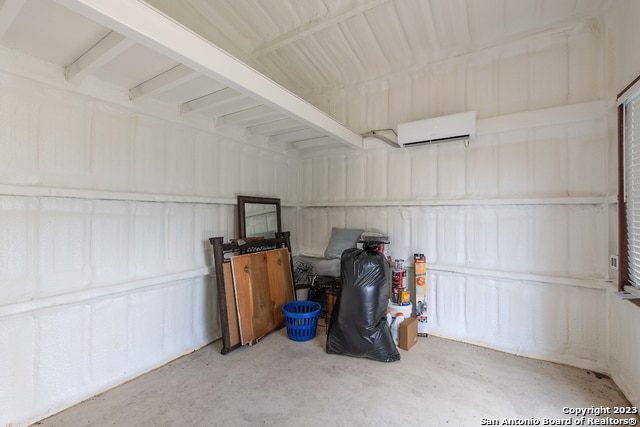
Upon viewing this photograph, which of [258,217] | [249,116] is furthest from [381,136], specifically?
[258,217]

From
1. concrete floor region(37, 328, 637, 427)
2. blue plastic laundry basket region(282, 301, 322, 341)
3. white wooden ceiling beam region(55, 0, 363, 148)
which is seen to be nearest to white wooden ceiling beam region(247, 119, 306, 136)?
white wooden ceiling beam region(55, 0, 363, 148)

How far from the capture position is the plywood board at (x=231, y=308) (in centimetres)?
271

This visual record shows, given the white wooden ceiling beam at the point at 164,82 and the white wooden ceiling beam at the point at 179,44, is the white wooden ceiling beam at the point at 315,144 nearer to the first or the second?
the white wooden ceiling beam at the point at 179,44

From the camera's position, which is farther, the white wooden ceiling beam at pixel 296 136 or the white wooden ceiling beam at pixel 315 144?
the white wooden ceiling beam at pixel 315 144

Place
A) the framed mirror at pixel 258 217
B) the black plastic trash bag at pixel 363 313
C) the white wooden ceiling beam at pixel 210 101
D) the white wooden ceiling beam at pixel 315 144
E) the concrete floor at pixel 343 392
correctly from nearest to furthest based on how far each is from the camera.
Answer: the concrete floor at pixel 343 392
the white wooden ceiling beam at pixel 210 101
the black plastic trash bag at pixel 363 313
the framed mirror at pixel 258 217
the white wooden ceiling beam at pixel 315 144

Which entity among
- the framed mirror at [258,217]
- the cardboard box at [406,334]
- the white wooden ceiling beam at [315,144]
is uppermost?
the white wooden ceiling beam at [315,144]

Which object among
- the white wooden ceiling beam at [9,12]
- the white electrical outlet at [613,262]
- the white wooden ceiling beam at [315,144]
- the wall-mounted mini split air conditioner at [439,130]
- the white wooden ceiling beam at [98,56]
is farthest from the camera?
the white wooden ceiling beam at [315,144]

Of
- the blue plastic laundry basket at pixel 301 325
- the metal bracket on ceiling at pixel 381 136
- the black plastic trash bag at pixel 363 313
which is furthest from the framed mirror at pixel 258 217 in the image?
the metal bracket on ceiling at pixel 381 136

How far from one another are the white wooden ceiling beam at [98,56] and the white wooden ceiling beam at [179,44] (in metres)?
0.35

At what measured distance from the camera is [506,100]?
9.12 ft

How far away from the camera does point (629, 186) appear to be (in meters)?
2.05

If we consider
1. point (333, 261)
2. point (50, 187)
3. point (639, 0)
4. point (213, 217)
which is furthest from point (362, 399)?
point (639, 0)

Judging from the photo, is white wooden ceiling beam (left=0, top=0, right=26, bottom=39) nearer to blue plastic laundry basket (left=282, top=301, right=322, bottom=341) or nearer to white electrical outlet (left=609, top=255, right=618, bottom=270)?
blue plastic laundry basket (left=282, top=301, right=322, bottom=341)

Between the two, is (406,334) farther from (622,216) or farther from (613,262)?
(622,216)
